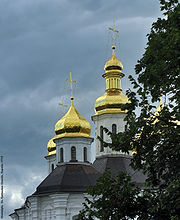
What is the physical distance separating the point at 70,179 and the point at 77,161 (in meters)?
1.84

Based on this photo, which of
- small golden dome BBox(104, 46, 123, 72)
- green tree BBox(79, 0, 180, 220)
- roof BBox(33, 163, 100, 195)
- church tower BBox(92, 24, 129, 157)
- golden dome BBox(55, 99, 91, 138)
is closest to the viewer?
green tree BBox(79, 0, 180, 220)

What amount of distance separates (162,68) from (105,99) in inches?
1048

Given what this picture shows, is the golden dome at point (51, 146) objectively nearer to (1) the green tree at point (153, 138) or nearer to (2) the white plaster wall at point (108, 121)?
(2) the white plaster wall at point (108, 121)

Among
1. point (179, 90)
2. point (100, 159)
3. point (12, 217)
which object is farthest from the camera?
point (12, 217)

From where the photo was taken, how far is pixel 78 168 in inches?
1387

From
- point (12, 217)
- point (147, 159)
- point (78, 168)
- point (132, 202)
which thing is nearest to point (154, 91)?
point (147, 159)

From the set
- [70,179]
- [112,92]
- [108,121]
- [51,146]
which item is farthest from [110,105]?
[51,146]

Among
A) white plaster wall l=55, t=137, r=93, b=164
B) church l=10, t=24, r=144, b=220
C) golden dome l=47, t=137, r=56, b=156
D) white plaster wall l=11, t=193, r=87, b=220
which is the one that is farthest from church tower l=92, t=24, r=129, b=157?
golden dome l=47, t=137, r=56, b=156

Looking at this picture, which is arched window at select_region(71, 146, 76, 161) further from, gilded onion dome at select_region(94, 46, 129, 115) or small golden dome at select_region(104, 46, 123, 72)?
small golden dome at select_region(104, 46, 123, 72)

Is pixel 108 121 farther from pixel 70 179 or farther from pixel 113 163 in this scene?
pixel 70 179

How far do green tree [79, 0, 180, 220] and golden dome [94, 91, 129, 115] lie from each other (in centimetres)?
→ 2558

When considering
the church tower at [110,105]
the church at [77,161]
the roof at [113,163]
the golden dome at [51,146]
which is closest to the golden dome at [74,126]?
the church at [77,161]

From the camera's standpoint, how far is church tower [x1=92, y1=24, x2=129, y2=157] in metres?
38.5

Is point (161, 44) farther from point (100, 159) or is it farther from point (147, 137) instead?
point (100, 159)
